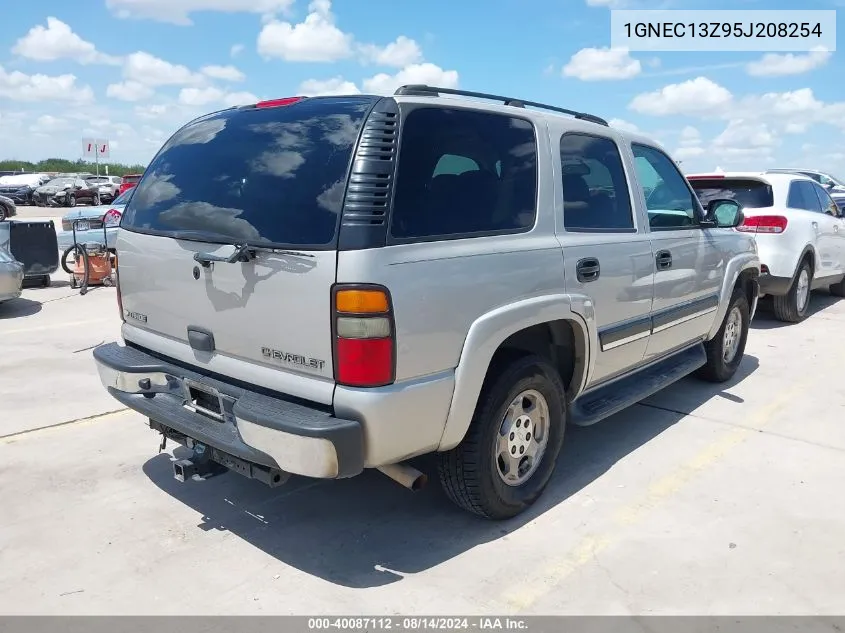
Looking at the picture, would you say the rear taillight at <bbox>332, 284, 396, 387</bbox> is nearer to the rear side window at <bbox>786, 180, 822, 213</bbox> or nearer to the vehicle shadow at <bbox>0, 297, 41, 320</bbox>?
the rear side window at <bbox>786, 180, 822, 213</bbox>

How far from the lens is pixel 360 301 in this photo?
264cm

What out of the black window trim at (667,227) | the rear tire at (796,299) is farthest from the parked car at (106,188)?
the black window trim at (667,227)

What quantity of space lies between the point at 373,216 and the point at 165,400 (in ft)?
4.92

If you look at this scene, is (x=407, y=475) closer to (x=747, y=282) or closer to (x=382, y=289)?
(x=382, y=289)

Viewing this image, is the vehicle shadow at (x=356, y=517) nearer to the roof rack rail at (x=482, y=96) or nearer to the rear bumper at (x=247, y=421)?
the rear bumper at (x=247, y=421)

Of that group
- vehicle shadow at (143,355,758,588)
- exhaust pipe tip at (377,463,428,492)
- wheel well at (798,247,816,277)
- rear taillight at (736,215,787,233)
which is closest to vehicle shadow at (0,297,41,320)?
vehicle shadow at (143,355,758,588)

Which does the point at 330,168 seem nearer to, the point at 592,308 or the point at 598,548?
the point at 592,308

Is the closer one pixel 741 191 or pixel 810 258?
pixel 741 191

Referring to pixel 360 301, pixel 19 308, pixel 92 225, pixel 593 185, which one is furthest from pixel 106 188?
pixel 360 301

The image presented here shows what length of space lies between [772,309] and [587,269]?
633cm

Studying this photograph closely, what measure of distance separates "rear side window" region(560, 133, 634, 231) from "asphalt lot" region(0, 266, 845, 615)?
1.50 metres

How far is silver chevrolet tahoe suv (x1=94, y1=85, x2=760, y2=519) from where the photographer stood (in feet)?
8.88

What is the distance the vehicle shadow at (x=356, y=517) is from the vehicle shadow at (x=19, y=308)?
5.57m
